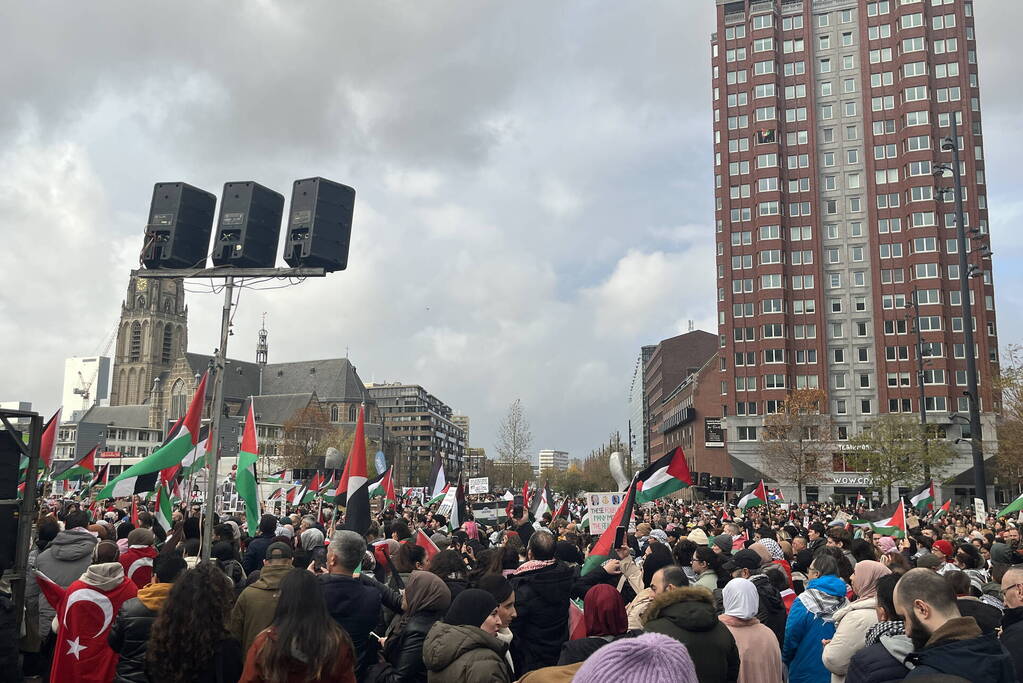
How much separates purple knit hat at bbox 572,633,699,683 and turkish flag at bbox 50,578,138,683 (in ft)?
16.9

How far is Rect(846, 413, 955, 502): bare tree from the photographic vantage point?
4809 cm

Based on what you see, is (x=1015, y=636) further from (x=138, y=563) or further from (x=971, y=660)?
(x=138, y=563)

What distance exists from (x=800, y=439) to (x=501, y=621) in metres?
63.7

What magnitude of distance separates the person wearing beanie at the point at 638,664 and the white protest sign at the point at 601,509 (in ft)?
27.3

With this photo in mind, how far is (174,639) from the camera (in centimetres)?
468

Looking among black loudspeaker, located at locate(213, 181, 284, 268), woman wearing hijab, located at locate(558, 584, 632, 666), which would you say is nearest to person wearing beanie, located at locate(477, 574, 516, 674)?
woman wearing hijab, located at locate(558, 584, 632, 666)

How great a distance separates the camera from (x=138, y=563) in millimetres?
8398

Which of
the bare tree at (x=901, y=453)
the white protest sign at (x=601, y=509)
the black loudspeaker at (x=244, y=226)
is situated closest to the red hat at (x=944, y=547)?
the white protest sign at (x=601, y=509)

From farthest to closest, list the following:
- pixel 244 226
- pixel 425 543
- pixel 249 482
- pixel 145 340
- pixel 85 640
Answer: pixel 145 340 < pixel 249 482 < pixel 244 226 < pixel 425 543 < pixel 85 640

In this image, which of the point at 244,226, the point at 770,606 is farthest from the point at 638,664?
the point at 244,226

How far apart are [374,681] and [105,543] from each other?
301 centimetres

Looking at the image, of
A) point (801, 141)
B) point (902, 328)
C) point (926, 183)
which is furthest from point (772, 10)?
Result: point (902, 328)

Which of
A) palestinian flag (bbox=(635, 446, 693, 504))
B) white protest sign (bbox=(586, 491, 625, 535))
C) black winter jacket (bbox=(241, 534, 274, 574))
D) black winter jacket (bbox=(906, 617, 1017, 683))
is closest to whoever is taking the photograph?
black winter jacket (bbox=(906, 617, 1017, 683))

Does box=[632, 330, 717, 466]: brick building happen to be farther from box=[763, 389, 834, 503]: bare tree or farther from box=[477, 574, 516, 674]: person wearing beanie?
box=[477, 574, 516, 674]: person wearing beanie
